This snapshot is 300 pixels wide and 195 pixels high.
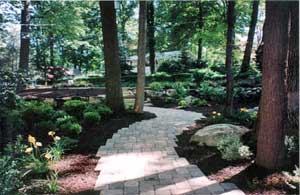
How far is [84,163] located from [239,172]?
7.02 feet

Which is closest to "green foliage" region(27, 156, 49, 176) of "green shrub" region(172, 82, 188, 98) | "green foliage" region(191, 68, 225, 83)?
"green shrub" region(172, 82, 188, 98)

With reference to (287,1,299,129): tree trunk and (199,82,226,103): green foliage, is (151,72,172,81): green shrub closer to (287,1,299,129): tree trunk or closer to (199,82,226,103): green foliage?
(199,82,226,103): green foliage

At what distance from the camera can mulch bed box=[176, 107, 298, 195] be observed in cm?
353

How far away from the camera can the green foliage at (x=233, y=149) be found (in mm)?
4387

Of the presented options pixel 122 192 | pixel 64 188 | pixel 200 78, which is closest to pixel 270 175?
pixel 122 192

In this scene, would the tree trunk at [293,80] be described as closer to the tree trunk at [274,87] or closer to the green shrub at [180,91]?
the tree trunk at [274,87]

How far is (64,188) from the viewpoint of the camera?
3.74 meters

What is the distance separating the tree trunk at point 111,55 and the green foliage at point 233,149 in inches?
171

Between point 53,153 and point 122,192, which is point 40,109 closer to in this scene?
point 53,153

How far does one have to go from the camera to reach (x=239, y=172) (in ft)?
13.4

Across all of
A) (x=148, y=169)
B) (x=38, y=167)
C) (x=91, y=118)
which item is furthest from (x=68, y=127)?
(x=148, y=169)

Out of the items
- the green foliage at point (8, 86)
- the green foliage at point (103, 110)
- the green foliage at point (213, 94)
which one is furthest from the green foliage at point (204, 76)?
the green foliage at point (8, 86)

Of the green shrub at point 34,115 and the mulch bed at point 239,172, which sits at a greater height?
the green shrub at point 34,115

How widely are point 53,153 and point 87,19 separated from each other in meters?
22.2
